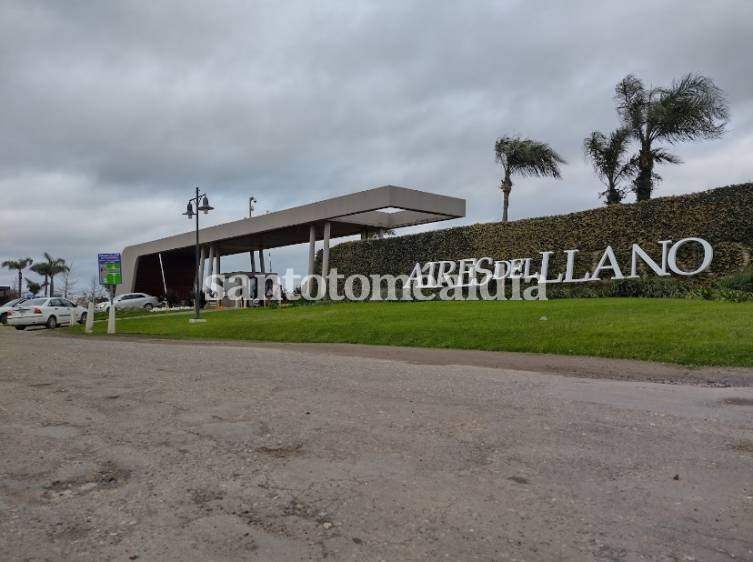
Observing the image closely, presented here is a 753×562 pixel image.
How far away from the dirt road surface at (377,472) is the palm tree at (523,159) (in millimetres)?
23992

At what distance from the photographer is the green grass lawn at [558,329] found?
11.2 metres

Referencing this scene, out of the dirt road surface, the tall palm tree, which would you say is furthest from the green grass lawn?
the tall palm tree

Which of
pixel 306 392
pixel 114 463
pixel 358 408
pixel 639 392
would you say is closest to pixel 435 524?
pixel 114 463

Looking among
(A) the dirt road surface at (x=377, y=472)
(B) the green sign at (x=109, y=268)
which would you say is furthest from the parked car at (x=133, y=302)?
(A) the dirt road surface at (x=377, y=472)

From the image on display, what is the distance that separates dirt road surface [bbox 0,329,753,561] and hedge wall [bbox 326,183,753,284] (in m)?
12.9

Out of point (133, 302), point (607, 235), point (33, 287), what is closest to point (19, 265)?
point (33, 287)

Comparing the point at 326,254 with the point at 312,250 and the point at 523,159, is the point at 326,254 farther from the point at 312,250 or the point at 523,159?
the point at 523,159

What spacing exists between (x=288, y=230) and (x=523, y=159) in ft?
52.6

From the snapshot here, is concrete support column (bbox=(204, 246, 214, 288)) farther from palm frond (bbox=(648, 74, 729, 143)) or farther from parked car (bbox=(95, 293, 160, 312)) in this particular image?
palm frond (bbox=(648, 74, 729, 143))

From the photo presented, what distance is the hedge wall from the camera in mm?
19047

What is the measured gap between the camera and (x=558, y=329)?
13.8 meters

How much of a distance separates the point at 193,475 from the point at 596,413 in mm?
4220

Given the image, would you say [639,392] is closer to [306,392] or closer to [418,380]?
[418,380]

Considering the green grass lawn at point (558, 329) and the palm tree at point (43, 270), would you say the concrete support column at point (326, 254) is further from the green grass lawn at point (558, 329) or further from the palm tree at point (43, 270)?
the palm tree at point (43, 270)
